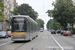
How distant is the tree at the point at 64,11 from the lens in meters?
47.1

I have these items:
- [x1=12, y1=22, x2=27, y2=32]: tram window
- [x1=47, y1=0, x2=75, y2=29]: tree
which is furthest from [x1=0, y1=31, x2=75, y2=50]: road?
[x1=47, y1=0, x2=75, y2=29]: tree

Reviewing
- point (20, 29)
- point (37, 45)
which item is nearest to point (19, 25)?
point (20, 29)

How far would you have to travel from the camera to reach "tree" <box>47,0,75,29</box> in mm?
47056

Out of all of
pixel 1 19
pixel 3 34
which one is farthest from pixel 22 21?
pixel 3 34

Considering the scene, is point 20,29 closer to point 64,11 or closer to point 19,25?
point 19,25

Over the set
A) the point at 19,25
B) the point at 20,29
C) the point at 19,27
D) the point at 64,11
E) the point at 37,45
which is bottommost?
the point at 37,45

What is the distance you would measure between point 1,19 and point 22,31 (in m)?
12.3

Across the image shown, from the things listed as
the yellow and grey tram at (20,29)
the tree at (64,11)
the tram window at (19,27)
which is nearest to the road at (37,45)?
the yellow and grey tram at (20,29)

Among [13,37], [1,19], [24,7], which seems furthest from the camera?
[24,7]

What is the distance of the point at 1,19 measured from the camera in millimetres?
29453

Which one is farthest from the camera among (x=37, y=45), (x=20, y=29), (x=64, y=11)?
(x=64, y=11)

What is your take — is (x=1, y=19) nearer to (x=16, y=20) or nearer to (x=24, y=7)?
(x=16, y=20)

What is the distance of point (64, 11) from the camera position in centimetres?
4716

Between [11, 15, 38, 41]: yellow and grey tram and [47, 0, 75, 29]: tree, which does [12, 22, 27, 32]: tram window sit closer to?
[11, 15, 38, 41]: yellow and grey tram
